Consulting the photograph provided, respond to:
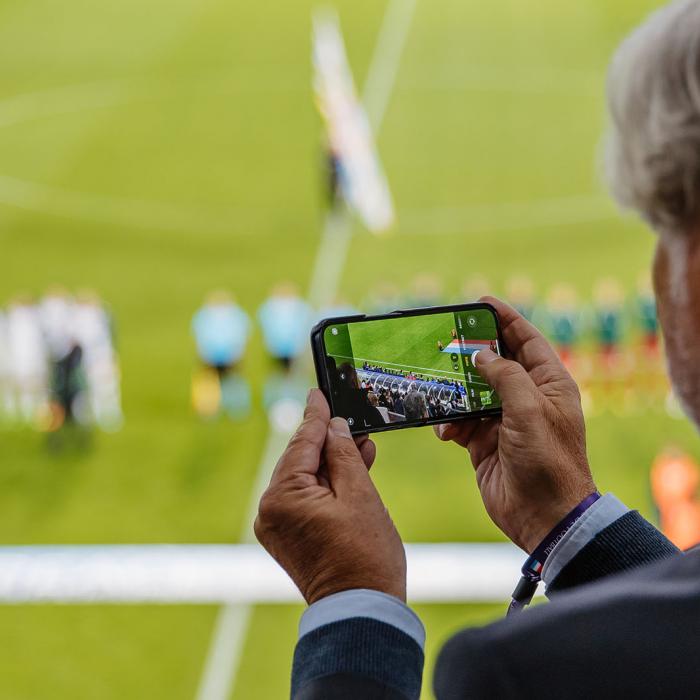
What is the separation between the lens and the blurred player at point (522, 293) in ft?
24.1

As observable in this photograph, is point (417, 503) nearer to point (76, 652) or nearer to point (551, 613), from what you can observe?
point (76, 652)

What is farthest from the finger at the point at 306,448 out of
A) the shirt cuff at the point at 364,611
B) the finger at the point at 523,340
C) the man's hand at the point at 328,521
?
the finger at the point at 523,340

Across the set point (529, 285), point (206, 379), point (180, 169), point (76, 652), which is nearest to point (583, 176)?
point (529, 285)

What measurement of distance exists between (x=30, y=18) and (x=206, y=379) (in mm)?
5852

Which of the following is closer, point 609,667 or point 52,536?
point 609,667

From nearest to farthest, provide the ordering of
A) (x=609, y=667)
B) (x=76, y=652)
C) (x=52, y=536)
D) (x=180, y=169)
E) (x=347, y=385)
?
1. (x=609, y=667)
2. (x=347, y=385)
3. (x=76, y=652)
4. (x=52, y=536)
5. (x=180, y=169)

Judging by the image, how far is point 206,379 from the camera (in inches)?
277

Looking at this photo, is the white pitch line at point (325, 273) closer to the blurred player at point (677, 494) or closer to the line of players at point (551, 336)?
the line of players at point (551, 336)

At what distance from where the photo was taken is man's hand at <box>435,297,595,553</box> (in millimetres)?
1162

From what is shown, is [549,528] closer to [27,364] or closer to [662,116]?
[662,116]

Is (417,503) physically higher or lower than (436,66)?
lower

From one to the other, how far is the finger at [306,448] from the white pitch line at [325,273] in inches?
169

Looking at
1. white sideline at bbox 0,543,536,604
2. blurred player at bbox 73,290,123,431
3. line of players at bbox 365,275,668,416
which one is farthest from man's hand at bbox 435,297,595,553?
blurred player at bbox 73,290,123,431

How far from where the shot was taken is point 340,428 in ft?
3.77
